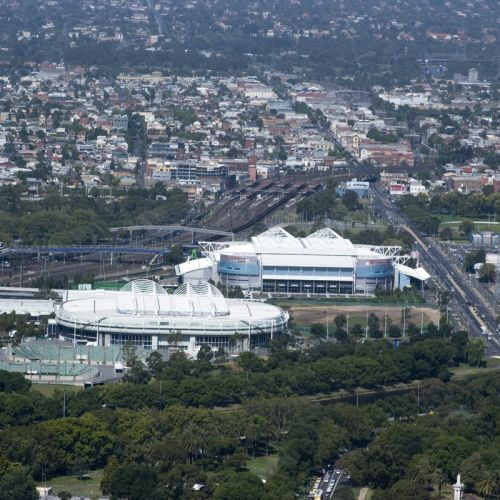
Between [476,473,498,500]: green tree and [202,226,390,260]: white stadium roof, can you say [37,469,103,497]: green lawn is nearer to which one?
[476,473,498,500]: green tree

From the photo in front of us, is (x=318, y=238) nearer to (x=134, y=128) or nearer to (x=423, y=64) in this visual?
(x=134, y=128)

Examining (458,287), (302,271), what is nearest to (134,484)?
(302,271)

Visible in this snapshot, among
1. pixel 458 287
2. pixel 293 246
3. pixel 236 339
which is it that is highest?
pixel 293 246

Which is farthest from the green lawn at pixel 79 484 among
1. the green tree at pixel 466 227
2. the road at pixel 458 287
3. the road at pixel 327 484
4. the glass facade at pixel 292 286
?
the green tree at pixel 466 227

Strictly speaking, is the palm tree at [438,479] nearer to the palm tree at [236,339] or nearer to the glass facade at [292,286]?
the palm tree at [236,339]

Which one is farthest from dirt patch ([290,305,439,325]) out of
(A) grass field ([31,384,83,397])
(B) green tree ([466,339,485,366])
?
(A) grass field ([31,384,83,397])

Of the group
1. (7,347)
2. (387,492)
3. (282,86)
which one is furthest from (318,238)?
(282,86)

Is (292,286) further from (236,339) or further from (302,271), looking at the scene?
(236,339)
